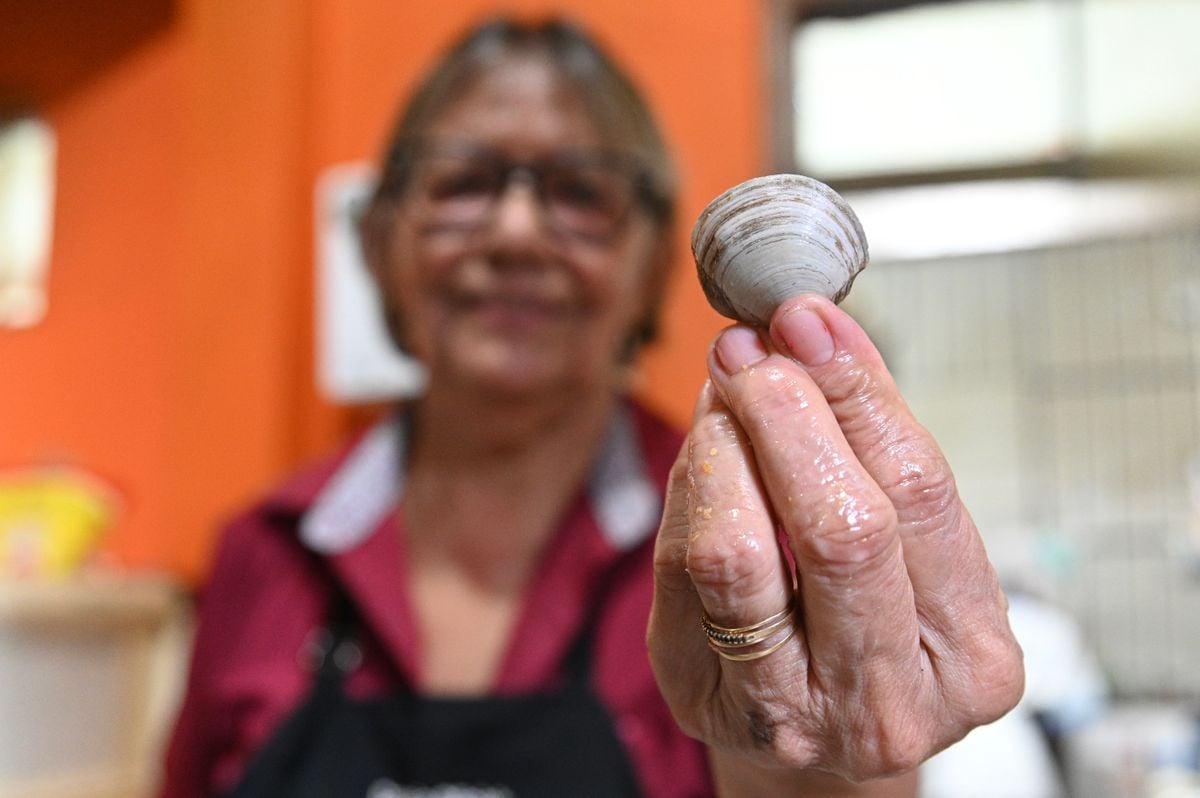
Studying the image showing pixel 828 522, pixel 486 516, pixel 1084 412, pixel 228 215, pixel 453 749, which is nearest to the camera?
pixel 828 522

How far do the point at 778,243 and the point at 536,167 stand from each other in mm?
551

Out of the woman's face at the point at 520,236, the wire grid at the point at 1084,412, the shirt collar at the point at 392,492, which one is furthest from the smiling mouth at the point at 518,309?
the wire grid at the point at 1084,412

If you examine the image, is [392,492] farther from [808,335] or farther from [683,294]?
[808,335]

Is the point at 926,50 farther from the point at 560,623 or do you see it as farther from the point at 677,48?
the point at 560,623

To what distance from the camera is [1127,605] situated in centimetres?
112

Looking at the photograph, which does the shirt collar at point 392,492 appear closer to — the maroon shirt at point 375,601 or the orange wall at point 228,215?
the maroon shirt at point 375,601

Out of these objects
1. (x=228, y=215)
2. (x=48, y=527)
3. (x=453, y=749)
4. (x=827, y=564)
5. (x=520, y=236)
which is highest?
(x=827, y=564)

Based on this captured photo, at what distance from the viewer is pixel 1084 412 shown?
1183mm

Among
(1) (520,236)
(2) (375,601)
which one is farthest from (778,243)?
(2) (375,601)

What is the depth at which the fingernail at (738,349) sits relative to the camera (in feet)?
0.96

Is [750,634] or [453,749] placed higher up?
[750,634]

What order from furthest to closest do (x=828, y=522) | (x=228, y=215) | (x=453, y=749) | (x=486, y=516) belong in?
(x=228, y=215), (x=486, y=516), (x=453, y=749), (x=828, y=522)

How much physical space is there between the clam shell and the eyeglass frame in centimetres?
52

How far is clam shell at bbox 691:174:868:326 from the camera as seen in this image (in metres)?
0.29
